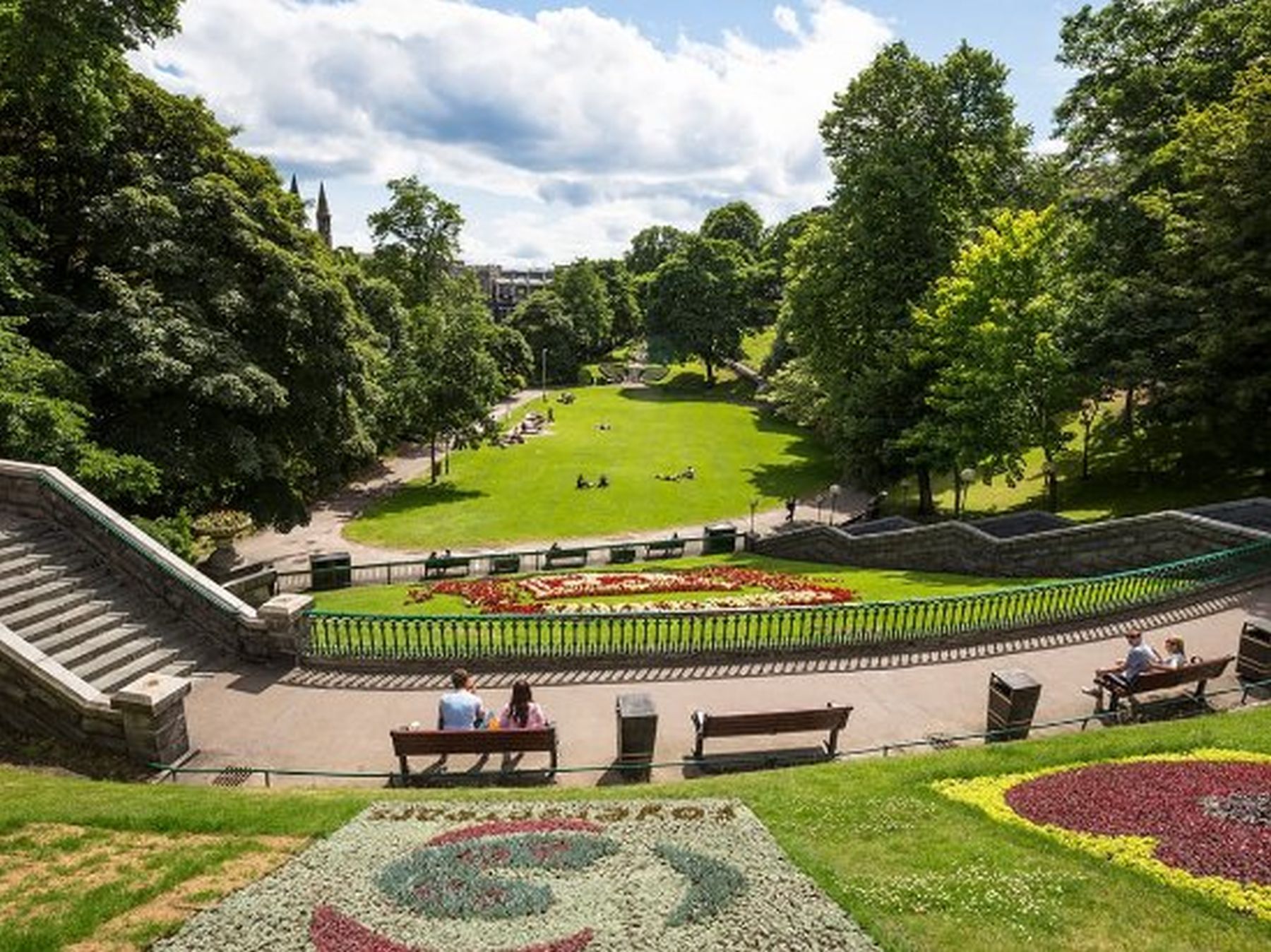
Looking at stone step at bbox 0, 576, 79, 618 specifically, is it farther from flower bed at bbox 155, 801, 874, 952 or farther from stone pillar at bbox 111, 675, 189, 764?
flower bed at bbox 155, 801, 874, 952

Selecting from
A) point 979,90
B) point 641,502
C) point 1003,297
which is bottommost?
point 641,502

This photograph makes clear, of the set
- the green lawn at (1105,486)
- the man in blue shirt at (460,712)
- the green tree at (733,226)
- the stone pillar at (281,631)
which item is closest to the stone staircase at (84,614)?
the stone pillar at (281,631)

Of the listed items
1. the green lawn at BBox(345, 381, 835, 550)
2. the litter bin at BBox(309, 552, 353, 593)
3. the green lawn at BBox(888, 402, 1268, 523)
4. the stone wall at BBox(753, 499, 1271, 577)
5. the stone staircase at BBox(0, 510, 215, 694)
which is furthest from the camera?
the green lawn at BBox(345, 381, 835, 550)

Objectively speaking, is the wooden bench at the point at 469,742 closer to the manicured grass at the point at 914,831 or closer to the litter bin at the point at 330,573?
the manicured grass at the point at 914,831

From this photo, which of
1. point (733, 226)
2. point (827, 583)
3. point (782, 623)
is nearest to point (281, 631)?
point (782, 623)

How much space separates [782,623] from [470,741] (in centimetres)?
681

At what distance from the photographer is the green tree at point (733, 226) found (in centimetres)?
11456

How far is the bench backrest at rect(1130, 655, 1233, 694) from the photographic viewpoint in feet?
40.1

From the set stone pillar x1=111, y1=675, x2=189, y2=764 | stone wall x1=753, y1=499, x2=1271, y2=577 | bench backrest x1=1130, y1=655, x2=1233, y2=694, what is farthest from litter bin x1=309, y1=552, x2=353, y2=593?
bench backrest x1=1130, y1=655, x2=1233, y2=694

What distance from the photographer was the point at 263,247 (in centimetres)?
2555

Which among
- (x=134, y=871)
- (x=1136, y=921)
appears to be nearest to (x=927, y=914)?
(x=1136, y=921)

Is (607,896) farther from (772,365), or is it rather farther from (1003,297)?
(772,365)

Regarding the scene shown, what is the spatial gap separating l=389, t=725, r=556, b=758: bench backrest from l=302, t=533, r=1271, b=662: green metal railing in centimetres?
348

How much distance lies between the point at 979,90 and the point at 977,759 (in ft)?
110
